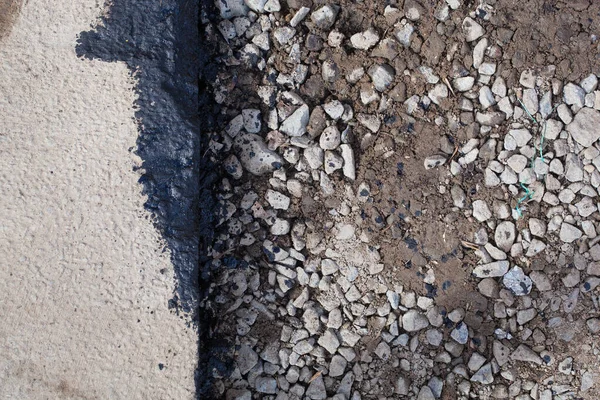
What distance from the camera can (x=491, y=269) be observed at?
2.20 m

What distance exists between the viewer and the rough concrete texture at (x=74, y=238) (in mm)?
1834

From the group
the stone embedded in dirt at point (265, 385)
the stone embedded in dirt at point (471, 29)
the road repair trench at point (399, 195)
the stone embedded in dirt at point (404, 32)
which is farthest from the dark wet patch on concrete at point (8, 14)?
the stone embedded in dirt at point (471, 29)

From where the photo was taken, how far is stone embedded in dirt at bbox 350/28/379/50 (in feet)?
7.36

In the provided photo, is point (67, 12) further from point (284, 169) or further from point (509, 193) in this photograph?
point (509, 193)

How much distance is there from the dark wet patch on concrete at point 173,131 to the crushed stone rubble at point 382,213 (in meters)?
0.10

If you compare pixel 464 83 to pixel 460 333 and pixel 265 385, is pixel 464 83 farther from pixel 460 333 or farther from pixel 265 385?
pixel 265 385

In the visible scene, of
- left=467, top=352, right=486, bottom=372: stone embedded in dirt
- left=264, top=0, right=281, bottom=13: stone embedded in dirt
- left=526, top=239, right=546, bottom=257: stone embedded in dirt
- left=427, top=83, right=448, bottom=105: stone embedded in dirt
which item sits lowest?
left=467, top=352, right=486, bottom=372: stone embedded in dirt

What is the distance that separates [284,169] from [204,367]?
2.45ft

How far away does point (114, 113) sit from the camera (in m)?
1.97

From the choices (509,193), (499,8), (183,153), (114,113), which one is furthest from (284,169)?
(499,8)

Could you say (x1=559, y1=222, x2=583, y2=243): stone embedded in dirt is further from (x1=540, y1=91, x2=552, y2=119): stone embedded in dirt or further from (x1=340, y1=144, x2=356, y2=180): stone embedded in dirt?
(x1=340, y1=144, x2=356, y2=180): stone embedded in dirt

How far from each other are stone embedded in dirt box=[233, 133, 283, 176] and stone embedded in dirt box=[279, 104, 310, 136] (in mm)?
103

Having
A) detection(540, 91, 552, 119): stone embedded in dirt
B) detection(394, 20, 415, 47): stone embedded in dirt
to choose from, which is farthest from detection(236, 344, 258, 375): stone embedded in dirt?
detection(540, 91, 552, 119): stone embedded in dirt

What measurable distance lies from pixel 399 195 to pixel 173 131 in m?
0.84
